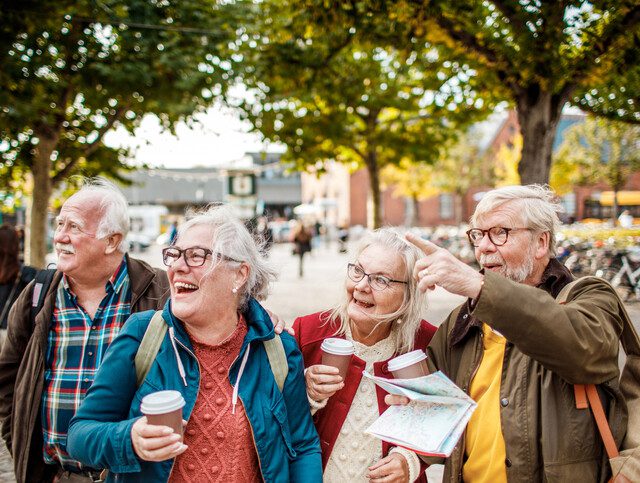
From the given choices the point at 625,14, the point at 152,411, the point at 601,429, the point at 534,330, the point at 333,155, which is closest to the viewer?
the point at 152,411

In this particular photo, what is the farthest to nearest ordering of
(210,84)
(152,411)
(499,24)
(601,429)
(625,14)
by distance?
1. (210,84)
2. (499,24)
3. (625,14)
4. (601,429)
5. (152,411)

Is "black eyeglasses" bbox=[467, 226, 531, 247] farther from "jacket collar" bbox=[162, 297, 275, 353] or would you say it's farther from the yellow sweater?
"jacket collar" bbox=[162, 297, 275, 353]

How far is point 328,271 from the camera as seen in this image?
62.7ft

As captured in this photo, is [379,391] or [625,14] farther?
[625,14]

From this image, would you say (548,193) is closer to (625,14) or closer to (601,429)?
(601,429)

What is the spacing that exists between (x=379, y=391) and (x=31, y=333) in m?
1.60

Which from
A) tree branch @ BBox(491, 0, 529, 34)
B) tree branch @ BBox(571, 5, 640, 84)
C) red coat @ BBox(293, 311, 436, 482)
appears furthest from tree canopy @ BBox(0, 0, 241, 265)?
red coat @ BBox(293, 311, 436, 482)

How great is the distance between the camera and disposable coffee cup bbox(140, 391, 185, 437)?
58.7 inches

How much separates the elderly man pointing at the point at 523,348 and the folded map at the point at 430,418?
0.60ft

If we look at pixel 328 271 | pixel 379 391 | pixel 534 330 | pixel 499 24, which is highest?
pixel 499 24

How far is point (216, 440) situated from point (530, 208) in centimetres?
140

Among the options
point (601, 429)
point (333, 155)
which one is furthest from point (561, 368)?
point (333, 155)

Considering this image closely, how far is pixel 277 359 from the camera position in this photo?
2.01 meters

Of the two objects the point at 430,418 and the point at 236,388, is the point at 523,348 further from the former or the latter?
the point at 236,388
